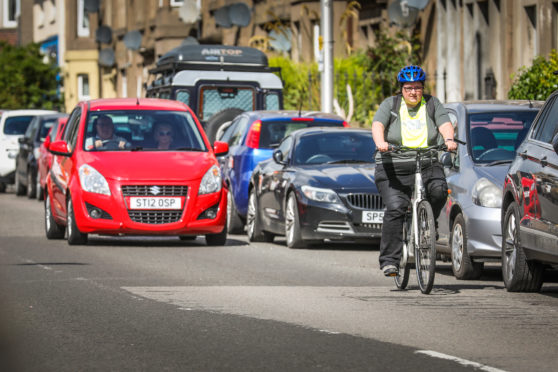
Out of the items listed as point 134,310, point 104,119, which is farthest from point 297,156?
point 134,310

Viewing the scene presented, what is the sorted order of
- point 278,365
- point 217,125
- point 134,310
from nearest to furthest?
point 278,365, point 134,310, point 217,125

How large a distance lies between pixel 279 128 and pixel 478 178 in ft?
24.2

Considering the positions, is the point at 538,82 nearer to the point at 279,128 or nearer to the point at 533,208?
the point at 279,128

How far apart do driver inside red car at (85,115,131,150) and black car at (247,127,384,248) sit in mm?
1895

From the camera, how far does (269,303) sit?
1149 cm

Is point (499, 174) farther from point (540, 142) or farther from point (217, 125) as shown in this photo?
point (217, 125)

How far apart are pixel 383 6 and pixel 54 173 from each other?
19979mm

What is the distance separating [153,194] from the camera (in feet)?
56.7

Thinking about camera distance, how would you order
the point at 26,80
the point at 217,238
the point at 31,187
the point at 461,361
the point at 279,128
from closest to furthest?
1. the point at 461,361
2. the point at 217,238
3. the point at 279,128
4. the point at 31,187
5. the point at 26,80

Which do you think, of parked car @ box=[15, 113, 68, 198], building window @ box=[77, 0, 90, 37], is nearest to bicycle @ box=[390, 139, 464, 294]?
parked car @ box=[15, 113, 68, 198]

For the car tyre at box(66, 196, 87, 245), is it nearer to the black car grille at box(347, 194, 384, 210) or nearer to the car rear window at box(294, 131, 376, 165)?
the car rear window at box(294, 131, 376, 165)

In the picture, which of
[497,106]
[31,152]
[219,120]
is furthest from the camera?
[31,152]

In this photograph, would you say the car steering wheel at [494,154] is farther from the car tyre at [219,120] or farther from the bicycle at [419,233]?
the car tyre at [219,120]

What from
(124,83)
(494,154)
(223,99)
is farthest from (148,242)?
(124,83)
